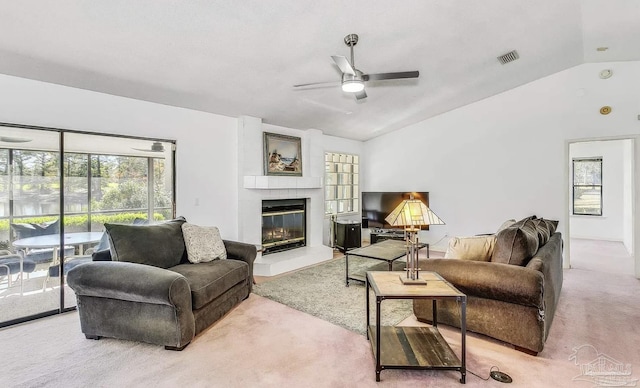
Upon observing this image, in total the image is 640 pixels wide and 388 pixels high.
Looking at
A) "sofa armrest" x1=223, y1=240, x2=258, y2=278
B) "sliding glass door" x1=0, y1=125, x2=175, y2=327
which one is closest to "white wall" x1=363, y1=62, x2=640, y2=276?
"sofa armrest" x1=223, y1=240, x2=258, y2=278

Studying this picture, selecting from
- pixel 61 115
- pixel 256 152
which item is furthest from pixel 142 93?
pixel 256 152

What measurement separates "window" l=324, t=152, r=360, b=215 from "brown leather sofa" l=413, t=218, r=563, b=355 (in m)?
3.93

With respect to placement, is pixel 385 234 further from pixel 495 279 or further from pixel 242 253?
pixel 495 279

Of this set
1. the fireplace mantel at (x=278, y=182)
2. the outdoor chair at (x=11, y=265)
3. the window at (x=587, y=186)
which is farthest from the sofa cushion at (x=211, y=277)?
the window at (x=587, y=186)

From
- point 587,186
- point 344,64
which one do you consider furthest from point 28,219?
point 587,186

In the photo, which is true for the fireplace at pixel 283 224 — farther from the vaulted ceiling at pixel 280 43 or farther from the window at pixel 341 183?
the vaulted ceiling at pixel 280 43

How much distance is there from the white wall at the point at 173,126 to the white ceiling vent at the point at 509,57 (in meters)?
3.78

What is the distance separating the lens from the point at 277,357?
2352 millimetres

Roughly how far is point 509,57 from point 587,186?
542 centimetres

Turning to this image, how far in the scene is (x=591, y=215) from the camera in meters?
7.28

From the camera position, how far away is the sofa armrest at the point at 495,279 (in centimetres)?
226

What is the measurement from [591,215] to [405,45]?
23.1 feet

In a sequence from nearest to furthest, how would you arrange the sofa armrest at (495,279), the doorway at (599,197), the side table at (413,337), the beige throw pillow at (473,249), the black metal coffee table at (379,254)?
the side table at (413,337) < the sofa armrest at (495,279) < the beige throw pillow at (473,249) < the black metal coffee table at (379,254) < the doorway at (599,197)

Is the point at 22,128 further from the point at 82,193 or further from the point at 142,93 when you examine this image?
the point at 142,93
